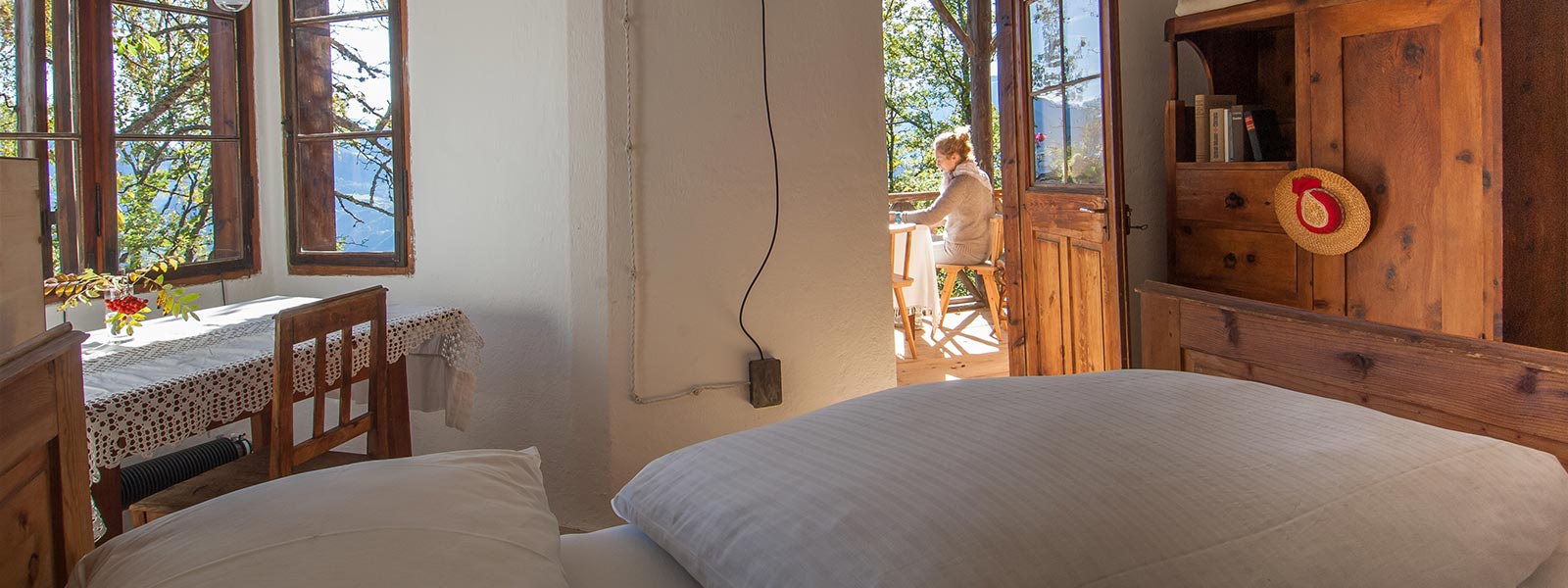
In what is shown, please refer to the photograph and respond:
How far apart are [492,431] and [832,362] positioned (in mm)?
1073

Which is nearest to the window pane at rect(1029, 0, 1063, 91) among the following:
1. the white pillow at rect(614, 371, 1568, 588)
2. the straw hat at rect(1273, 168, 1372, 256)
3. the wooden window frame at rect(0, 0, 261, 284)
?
the straw hat at rect(1273, 168, 1372, 256)

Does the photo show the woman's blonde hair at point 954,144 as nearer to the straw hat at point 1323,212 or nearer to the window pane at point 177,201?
the straw hat at point 1323,212

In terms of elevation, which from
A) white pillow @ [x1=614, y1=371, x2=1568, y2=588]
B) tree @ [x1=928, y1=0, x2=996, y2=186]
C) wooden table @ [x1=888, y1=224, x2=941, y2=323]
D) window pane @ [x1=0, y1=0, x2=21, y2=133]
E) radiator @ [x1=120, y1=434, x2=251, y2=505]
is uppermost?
tree @ [x1=928, y1=0, x2=996, y2=186]

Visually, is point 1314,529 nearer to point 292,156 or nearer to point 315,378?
point 315,378

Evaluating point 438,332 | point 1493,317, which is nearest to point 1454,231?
point 1493,317

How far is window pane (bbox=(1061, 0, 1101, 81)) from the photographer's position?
3412 millimetres

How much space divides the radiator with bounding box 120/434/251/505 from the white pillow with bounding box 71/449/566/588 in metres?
2.16

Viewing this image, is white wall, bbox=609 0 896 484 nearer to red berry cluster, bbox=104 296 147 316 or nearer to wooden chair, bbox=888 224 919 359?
red berry cluster, bbox=104 296 147 316

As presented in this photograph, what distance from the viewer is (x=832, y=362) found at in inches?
132

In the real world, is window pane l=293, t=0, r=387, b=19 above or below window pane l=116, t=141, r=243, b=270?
above

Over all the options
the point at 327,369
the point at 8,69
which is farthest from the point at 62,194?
the point at 327,369

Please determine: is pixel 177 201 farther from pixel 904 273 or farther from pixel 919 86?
pixel 919 86

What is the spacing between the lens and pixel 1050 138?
3.87 m

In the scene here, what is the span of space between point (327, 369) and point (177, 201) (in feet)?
4.19
